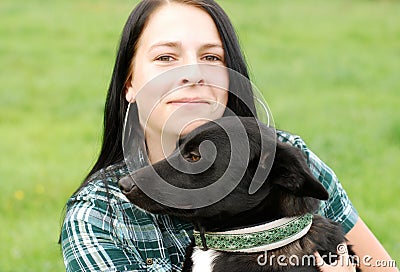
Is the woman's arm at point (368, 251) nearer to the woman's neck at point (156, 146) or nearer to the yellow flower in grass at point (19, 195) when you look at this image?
the woman's neck at point (156, 146)

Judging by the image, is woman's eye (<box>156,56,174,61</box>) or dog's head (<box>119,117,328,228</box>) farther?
woman's eye (<box>156,56,174,61</box>)

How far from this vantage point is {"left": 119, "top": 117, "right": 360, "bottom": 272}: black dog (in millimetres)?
3174

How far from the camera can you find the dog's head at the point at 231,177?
3209mm

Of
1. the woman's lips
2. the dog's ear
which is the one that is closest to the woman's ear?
the woman's lips

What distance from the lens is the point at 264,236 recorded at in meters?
3.16

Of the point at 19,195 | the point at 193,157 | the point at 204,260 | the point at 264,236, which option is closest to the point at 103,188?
the point at 193,157

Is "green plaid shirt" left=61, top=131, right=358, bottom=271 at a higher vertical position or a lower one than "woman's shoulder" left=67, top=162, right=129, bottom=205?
lower

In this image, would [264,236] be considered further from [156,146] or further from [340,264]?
[156,146]

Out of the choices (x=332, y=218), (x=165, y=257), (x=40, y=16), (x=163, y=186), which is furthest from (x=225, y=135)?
(x=40, y=16)

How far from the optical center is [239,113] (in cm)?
382

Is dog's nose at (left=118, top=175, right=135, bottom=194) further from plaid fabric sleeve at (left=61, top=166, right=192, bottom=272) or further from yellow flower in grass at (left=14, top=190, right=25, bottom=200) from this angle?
yellow flower in grass at (left=14, top=190, right=25, bottom=200)

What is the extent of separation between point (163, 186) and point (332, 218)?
102 centimetres

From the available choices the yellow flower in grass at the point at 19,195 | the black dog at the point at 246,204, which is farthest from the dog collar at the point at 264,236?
the yellow flower in grass at the point at 19,195

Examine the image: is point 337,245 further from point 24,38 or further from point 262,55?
point 24,38
